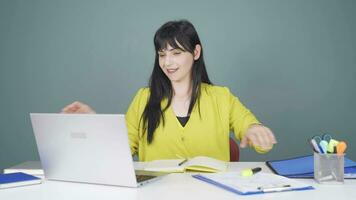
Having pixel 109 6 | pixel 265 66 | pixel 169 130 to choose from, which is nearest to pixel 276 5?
pixel 265 66

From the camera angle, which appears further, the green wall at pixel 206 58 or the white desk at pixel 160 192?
the green wall at pixel 206 58

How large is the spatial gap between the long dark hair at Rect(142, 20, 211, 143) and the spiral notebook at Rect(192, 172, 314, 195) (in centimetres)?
76

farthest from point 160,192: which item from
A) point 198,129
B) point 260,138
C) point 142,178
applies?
point 198,129

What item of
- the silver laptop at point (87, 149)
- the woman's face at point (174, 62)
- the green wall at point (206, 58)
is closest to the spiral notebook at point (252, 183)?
the silver laptop at point (87, 149)

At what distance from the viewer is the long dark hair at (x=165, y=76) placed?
230 cm

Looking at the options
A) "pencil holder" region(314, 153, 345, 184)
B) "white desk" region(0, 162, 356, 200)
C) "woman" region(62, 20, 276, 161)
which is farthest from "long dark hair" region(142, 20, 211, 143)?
"pencil holder" region(314, 153, 345, 184)

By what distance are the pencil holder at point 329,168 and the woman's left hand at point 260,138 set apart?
8.7 inches

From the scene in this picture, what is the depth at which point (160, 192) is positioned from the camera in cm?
139

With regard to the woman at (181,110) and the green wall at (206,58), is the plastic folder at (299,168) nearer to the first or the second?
the woman at (181,110)

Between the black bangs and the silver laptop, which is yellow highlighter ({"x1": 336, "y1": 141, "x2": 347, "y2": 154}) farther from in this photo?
the black bangs

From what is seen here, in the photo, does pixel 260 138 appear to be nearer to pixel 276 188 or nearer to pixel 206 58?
pixel 276 188

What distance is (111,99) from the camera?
3.33 meters

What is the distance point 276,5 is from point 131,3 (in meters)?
1.02

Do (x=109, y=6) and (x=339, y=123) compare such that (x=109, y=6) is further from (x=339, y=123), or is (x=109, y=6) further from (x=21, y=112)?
(x=339, y=123)
